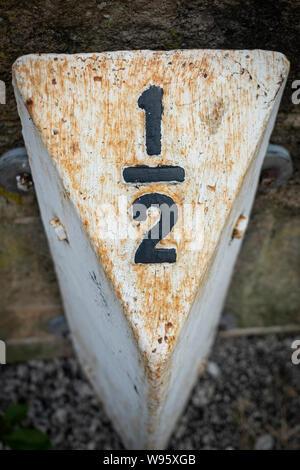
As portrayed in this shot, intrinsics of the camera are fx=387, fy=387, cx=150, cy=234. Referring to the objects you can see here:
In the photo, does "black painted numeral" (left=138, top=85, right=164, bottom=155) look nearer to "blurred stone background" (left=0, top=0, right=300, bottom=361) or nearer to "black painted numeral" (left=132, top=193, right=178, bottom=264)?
"black painted numeral" (left=132, top=193, right=178, bottom=264)

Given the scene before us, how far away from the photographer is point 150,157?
87cm

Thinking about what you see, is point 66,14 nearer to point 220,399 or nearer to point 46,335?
point 46,335

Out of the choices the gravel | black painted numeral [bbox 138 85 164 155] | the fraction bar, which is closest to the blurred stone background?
the gravel

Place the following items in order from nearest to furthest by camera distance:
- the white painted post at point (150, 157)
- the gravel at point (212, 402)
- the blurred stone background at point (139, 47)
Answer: the white painted post at point (150, 157)
the blurred stone background at point (139, 47)
the gravel at point (212, 402)

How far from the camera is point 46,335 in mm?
1904

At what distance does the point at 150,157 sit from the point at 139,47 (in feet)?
1.24

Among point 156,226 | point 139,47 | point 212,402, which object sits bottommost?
point 212,402

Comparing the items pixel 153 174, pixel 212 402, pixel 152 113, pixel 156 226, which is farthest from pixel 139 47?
pixel 212 402

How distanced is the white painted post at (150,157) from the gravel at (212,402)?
3.48ft

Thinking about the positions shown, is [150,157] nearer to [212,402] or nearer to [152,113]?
[152,113]

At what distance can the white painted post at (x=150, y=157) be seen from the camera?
842mm

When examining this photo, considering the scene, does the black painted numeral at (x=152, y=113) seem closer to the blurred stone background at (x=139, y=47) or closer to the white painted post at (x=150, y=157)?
the white painted post at (x=150, y=157)

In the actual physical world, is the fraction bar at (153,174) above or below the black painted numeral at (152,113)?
below

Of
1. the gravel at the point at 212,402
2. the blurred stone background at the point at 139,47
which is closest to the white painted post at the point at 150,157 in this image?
the blurred stone background at the point at 139,47
